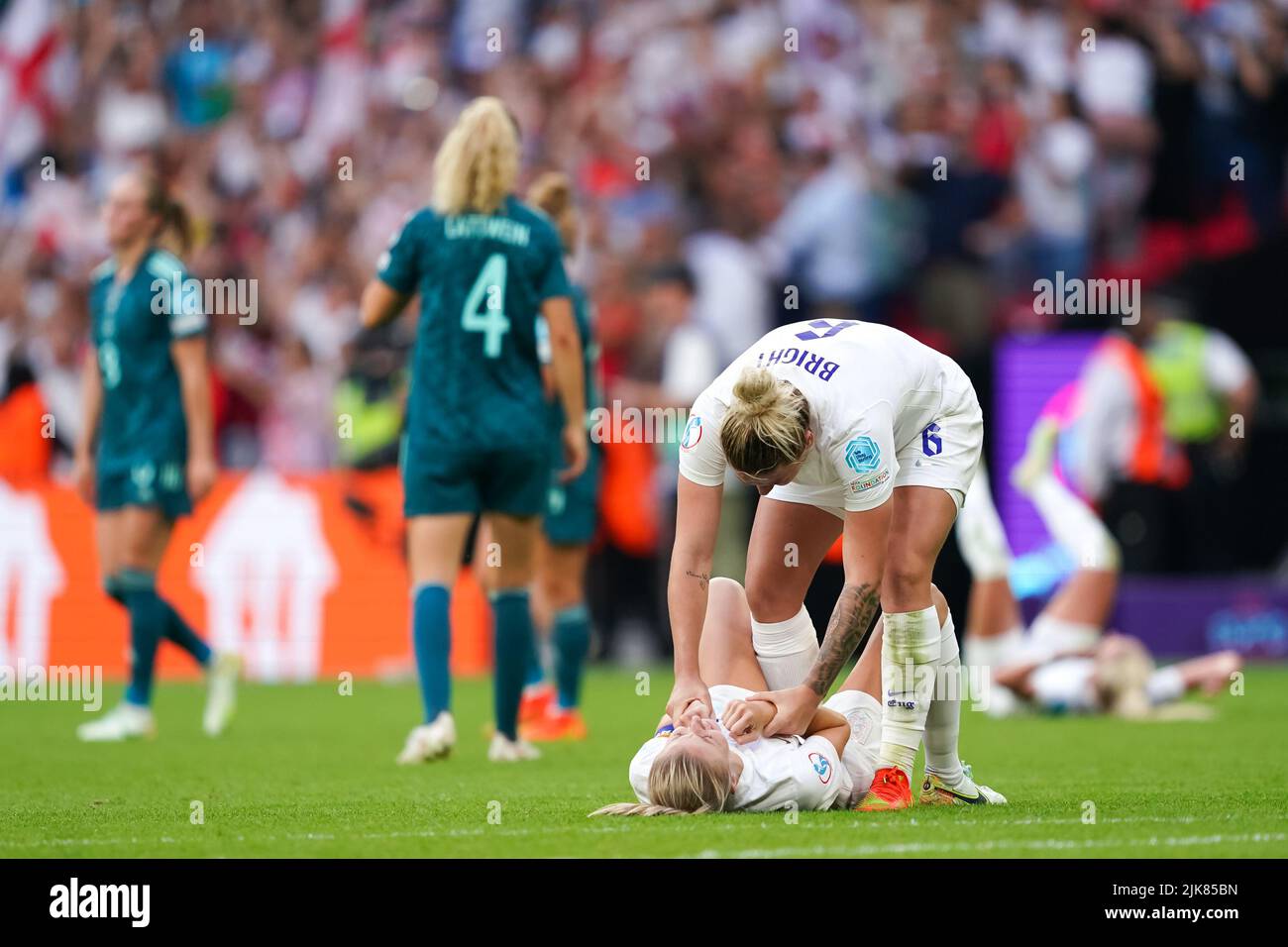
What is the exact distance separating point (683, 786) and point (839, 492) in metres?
1.12

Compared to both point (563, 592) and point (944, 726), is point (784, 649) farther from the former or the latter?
point (563, 592)

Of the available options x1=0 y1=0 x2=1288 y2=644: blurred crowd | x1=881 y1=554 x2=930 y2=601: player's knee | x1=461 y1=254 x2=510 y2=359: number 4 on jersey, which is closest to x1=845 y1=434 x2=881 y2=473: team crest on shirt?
x1=881 y1=554 x2=930 y2=601: player's knee

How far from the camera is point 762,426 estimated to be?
5.49 metres

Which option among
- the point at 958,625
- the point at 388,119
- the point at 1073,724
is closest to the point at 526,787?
the point at 1073,724

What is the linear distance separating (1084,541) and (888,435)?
5.28 m

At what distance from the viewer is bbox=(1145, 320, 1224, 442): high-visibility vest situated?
14062 millimetres

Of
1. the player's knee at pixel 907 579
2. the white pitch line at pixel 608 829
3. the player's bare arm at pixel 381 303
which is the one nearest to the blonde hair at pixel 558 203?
the player's bare arm at pixel 381 303

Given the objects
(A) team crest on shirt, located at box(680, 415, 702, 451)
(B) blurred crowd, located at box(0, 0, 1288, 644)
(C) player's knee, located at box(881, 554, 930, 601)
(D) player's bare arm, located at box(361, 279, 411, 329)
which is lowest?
(C) player's knee, located at box(881, 554, 930, 601)

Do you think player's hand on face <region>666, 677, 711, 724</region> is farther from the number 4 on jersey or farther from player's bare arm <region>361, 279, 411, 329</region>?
player's bare arm <region>361, 279, 411, 329</region>

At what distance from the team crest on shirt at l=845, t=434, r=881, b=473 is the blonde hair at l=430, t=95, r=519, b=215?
309 cm

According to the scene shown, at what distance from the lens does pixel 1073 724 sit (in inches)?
412

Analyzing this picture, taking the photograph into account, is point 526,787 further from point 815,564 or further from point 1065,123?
point 1065,123

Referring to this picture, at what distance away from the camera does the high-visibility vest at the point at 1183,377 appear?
46.1 feet

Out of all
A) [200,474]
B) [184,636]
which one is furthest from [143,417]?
[184,636]
